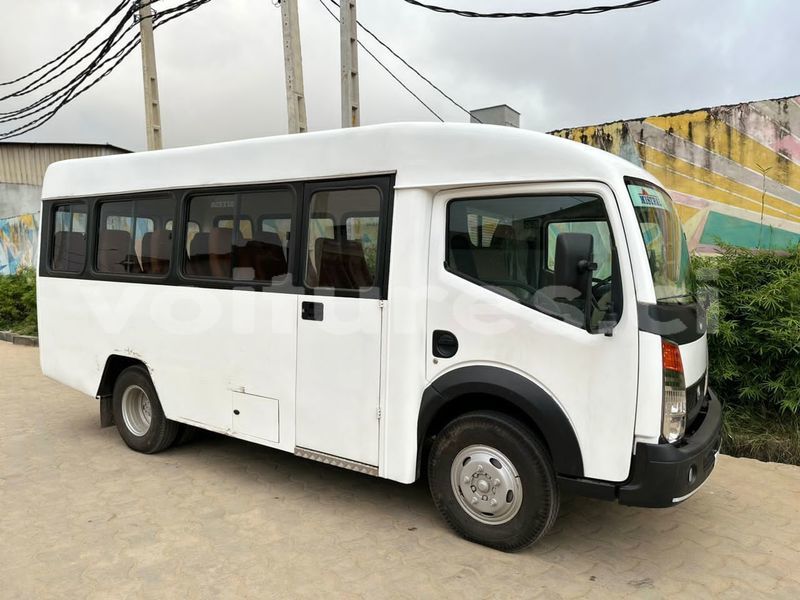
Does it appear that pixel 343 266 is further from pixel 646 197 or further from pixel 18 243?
pixel 18 243

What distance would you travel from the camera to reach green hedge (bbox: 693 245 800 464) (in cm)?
555

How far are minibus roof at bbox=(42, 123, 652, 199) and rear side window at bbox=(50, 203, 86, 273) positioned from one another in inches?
42.6

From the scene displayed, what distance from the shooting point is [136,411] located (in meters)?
5.78

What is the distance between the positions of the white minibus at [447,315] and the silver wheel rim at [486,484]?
1 cm

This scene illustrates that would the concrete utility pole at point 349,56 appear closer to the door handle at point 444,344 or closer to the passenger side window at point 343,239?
the passenger side window at point 343,239

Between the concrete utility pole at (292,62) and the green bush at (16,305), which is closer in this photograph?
the concrete utility pole at (292,62)

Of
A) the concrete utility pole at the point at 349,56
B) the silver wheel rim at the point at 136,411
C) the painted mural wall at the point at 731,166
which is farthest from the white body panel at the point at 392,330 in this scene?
the painted mural wall at the point at 731,166

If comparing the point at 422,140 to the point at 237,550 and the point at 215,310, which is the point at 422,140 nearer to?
the point at 215,310

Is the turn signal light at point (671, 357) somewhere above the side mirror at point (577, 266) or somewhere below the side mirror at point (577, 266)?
below

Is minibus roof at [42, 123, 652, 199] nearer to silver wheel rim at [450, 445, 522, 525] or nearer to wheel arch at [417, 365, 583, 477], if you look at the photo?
wheel arch at [417, 365, 583, 477]

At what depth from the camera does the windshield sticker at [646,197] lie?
343cm

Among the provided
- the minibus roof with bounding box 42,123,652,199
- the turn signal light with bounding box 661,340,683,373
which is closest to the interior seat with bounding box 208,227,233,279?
the minibus roof with bounding box 42,123,652,199

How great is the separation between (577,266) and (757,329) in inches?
139

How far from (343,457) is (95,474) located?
2460 mm
